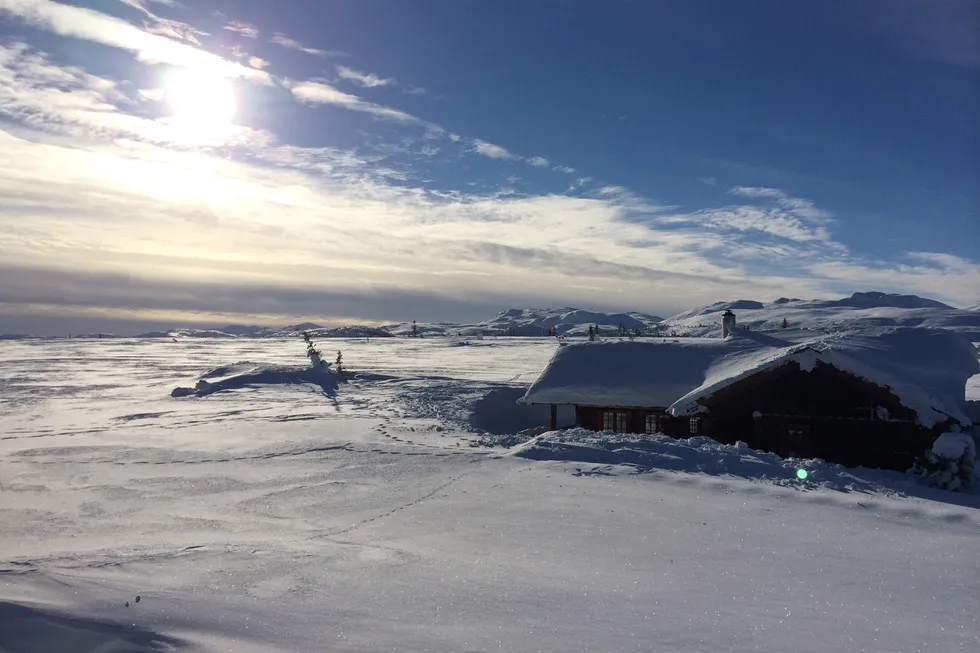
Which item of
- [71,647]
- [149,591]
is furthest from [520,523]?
[71,647]

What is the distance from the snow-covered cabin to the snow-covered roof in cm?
4

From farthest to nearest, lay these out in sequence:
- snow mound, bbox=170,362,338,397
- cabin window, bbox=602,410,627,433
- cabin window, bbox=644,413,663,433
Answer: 1. snow mound, bbox=170,362,338,397
2. cabin window, bbox=602,410,627,433
3. cabin window, bbox=644,413,663,433

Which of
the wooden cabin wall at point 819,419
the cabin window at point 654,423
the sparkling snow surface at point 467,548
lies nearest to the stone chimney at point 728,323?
the cabin window at point 654,423

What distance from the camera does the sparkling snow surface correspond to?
695 centimetres

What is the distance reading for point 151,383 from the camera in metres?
45.5

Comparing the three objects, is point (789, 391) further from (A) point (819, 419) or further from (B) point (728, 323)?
(B) point (728, 323)

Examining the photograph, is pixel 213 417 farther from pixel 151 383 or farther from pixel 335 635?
pixel 335 635

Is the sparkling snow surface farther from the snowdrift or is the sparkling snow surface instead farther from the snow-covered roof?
the snow-covered roof

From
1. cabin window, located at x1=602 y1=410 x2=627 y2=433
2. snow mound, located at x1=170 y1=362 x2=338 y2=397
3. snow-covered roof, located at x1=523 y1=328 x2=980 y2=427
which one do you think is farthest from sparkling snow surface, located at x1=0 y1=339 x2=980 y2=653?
snow mound, located at x1=170 y1=362 x2=338 y2=397

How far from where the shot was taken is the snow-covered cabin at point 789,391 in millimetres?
18734

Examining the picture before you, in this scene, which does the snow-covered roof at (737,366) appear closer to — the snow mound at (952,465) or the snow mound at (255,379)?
the snow mound at (952,465)

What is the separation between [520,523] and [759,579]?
4.50 meters

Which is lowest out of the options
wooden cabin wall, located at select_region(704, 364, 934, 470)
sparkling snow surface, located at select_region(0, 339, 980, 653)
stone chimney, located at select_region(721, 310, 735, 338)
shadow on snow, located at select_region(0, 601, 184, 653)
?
sparkling snow surface, located at select_region(0, 339, 980, 653)

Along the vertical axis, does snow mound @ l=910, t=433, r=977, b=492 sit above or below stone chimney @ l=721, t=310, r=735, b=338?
below
